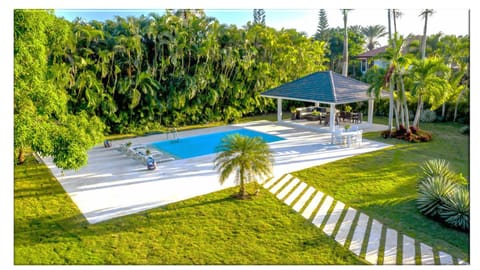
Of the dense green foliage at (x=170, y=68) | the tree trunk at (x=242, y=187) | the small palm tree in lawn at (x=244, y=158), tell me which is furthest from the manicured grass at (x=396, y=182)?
the dense green foliage at (x=170, y=68)

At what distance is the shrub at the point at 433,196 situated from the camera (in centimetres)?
1002

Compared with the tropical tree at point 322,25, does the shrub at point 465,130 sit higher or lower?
lower

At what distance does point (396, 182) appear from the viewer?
1270 cm

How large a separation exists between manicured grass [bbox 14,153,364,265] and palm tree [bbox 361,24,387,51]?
50.1 metres

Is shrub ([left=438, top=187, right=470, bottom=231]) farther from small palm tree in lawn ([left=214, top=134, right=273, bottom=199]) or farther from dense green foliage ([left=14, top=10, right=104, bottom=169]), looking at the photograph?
dense green foliage ([left=14, top=10, right=104, bottom=169])

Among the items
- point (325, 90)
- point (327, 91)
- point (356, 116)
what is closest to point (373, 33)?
point (356, 116)

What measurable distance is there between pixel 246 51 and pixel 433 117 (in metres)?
13.6

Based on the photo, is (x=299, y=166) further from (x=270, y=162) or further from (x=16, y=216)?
(x=16, y=216)

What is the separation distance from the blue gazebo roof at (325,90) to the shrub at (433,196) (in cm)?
1039

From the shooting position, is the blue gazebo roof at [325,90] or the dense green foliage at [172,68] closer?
the dense green foliage at [172,68]

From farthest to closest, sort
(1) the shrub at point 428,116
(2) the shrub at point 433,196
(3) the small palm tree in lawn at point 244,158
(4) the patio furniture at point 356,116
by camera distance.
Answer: (1) the shrub at point 428,116 < (4) the patio furniture at point 356,116 < (3) the small palm tree in lawn at point 244,158 < (2) the shrub at point 433,196

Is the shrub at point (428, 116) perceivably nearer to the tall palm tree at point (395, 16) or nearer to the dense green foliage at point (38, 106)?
the tall palm tree at point (395, 16)

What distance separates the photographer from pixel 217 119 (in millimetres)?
25766
